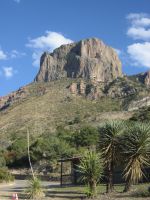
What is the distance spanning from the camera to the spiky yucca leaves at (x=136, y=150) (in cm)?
2938

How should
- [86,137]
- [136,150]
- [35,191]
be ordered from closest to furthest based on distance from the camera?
[136,150], [35,191], [86,137]

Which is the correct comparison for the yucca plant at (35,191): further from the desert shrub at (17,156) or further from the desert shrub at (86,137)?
the desert shrub at (86,137)

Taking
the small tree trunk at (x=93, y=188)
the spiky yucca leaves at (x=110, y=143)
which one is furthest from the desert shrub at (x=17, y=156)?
the small tree trunk at (x=93, y=188)

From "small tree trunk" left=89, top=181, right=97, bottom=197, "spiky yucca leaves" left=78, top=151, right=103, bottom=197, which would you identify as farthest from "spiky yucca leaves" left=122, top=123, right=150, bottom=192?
"small tree trunk" left=89, top=181, right=97, bottom=197

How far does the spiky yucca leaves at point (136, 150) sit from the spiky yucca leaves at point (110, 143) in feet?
2.69

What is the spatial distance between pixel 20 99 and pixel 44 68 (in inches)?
1981

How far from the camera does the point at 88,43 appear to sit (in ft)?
640

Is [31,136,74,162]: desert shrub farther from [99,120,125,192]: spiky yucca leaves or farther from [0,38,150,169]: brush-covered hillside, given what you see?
[99,120,125,192]: spiky yucca leaves

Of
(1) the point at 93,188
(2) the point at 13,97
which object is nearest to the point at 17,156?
(1) the point at 93,188

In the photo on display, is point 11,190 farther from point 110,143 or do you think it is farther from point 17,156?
point 17,156

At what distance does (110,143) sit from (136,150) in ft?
6.20

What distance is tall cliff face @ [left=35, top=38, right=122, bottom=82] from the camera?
180 metres

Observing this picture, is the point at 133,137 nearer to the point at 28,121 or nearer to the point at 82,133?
the point at 82,133

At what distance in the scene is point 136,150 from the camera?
29.5 m
